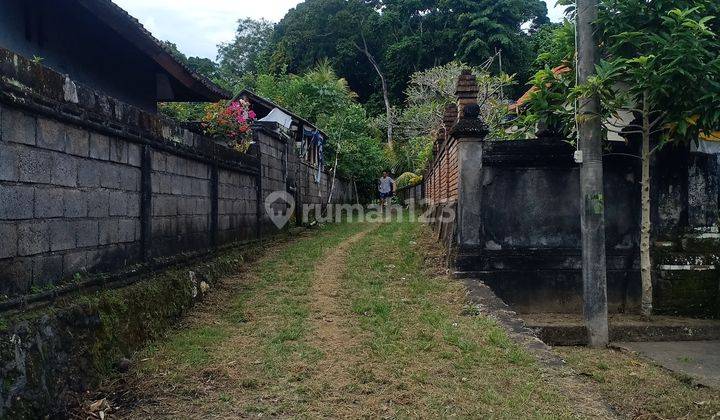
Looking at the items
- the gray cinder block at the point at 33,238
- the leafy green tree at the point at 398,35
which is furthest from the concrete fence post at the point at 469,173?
the leafy green tree at the point at 398,35

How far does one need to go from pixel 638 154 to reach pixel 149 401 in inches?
257

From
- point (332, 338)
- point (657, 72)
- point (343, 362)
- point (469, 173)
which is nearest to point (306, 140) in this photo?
point (469, 173)

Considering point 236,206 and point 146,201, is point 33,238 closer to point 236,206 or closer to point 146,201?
point 146,201

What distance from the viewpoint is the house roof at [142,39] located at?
5.75 m

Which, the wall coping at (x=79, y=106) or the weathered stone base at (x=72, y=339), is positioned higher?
the wall coping at (x=79, y=106)

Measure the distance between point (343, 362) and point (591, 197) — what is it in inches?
138

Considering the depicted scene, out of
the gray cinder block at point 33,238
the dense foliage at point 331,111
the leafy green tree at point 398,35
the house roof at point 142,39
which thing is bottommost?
the gray cinder block at point 33,238

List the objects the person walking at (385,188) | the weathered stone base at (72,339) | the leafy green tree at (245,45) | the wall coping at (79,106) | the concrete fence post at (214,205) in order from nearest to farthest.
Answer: the weathered stone base at (72,339) < the wall coping at (79,106) < the concrete fence post at (214,205) < the person walking at (385,188) < the leafy green tree at (245,45)

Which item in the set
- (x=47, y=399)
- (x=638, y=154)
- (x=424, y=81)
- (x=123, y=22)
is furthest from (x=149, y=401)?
(x=424, y=81)

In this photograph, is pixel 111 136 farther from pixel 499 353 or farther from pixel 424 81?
pixel 424 81

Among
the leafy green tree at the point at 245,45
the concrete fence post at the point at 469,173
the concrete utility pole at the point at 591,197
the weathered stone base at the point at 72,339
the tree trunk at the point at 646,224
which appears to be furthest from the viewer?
the leafy green tree at the point at 245,45

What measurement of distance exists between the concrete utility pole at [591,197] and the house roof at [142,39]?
5.25 m

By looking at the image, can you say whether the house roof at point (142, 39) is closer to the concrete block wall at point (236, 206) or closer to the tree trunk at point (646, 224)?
the concrete block wall at point (236, 206)

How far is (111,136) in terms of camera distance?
4.40m
